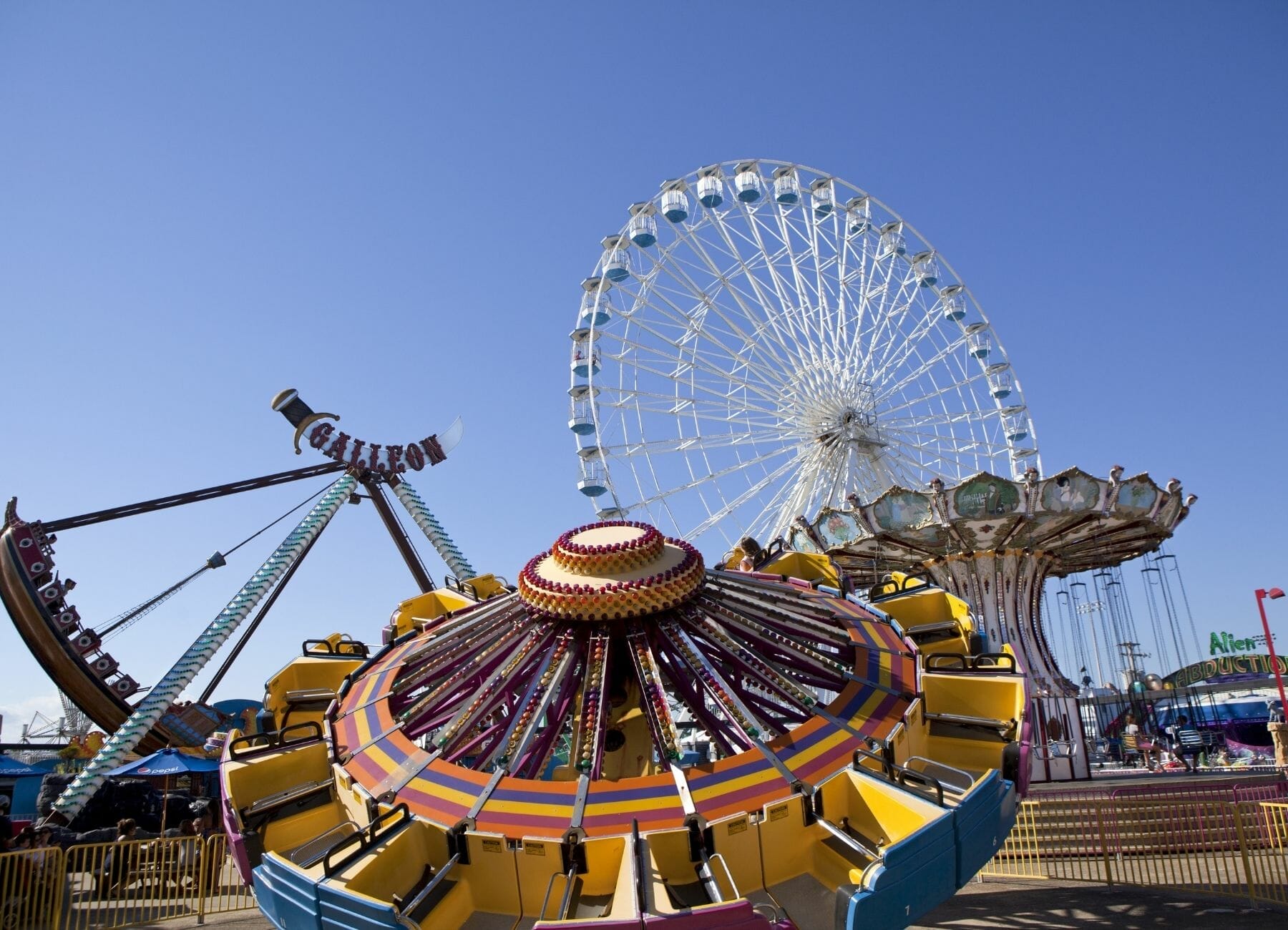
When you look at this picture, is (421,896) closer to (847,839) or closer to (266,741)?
(847,839)

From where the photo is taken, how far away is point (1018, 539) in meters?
26.5

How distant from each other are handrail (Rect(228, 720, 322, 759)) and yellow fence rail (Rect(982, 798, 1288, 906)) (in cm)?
810

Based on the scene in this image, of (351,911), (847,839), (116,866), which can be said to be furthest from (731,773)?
(116,866)

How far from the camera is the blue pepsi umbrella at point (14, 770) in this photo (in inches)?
1116

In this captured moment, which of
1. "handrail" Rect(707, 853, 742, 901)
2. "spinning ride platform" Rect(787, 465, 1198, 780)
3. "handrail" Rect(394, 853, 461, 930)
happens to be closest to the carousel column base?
"spinning ride platform" Rect(787, 465, 1198, 780)

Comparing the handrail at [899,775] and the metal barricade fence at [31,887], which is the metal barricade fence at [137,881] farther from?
the handrail at [899,775]

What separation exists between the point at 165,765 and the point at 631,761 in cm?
1818

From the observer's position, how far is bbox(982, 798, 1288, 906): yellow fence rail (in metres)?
10.6

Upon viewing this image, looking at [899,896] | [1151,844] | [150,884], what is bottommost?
[1151,844]

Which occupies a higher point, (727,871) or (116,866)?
(727,871)

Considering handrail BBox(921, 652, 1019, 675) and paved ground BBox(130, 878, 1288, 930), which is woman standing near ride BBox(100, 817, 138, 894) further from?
handrail BBox(921, 652, 1019, 675)

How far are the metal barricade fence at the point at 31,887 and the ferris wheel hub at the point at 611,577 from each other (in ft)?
29.2

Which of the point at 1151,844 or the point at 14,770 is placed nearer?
the point at 1151,844

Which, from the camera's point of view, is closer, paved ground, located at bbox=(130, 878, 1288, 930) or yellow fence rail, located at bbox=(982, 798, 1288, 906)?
paved ground, located at bbox=(130, 878, 1288, 930)
